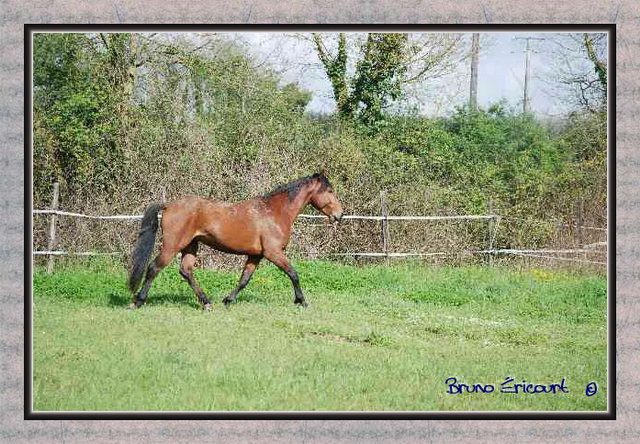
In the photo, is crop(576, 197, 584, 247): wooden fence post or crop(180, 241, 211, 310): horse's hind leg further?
crop(576, 197, 584, 247): wooden fence post

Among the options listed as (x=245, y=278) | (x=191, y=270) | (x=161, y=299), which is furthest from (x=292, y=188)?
(x=161, y=299)

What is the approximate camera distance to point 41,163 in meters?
13.2

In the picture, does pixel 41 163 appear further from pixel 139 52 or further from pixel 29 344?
pixel 29 344

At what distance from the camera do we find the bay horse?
8516mm

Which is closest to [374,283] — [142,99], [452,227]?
[452,227]

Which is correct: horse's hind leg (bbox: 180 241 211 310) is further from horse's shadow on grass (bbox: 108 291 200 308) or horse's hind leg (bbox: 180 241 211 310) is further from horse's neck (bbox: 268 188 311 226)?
horse's neck (bbox: 268 188 311 226)

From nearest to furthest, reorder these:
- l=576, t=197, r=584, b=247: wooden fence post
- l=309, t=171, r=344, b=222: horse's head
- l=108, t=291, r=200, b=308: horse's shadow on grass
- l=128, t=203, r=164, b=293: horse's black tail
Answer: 1. l=128, t=203, r=164, b=293: horse's black tail
2. l=108, t=291, r=200, b=308: horse's shadow on grass
3. l=309, t=171, r=344, b=222: horse's head
4. l=576, t=197, r=584, b=247: wooden fence post

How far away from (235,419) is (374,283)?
22.7ft

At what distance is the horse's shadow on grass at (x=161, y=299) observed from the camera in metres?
9.10

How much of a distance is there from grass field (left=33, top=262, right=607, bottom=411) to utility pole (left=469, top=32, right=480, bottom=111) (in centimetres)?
388

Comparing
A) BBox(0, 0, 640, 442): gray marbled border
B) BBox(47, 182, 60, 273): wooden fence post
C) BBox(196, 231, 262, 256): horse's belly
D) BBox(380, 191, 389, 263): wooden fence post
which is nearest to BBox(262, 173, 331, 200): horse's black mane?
BBox(196, 231, 262, 256): horse's belly

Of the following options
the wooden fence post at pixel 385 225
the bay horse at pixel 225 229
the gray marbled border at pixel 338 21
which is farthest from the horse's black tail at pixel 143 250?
the wooden fence post at pixel 385 225

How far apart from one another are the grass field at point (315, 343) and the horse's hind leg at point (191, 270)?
0.58 feet

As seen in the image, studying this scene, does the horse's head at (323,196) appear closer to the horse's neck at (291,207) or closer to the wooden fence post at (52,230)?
the horse's neck at (291,207)
